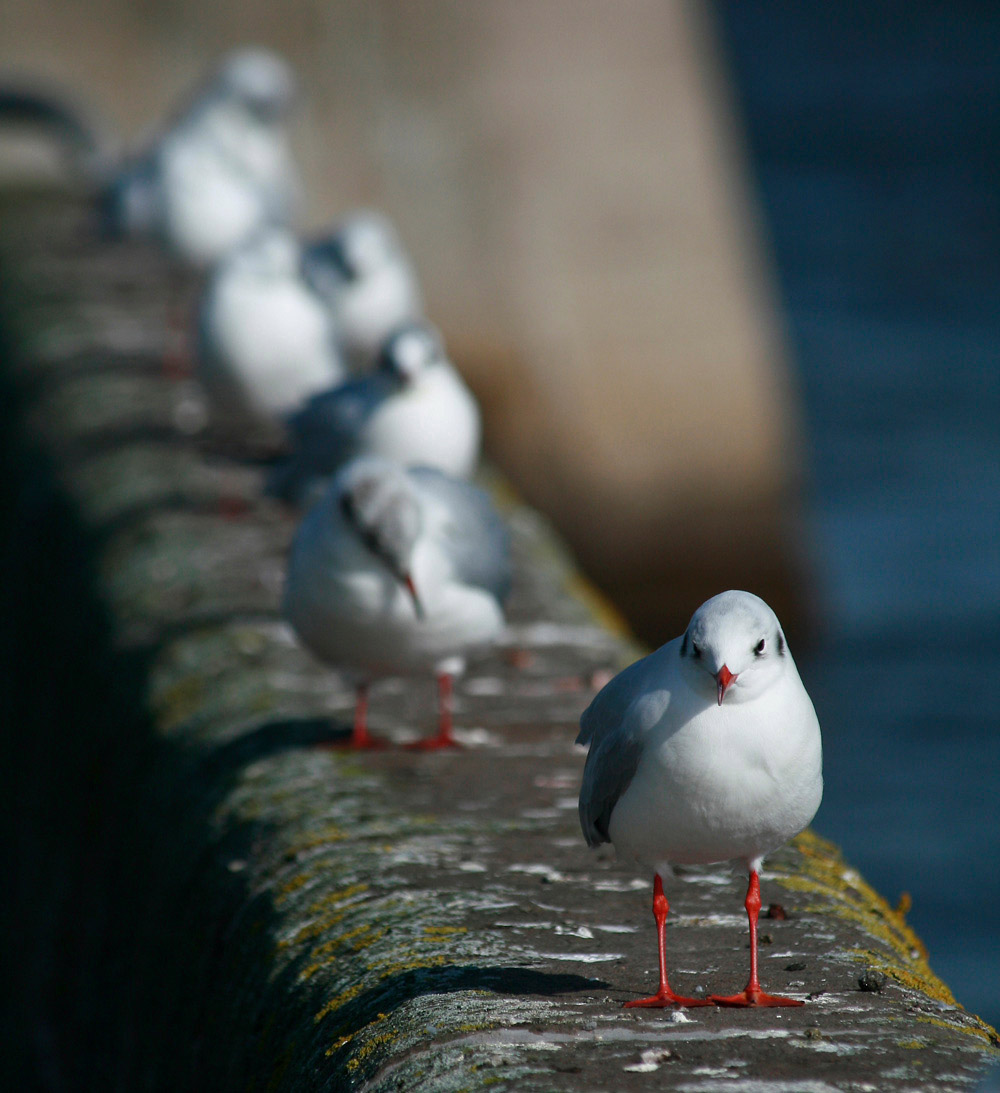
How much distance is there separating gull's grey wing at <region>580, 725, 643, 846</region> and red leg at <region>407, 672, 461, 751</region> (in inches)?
44.9

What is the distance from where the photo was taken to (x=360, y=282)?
6895 mm

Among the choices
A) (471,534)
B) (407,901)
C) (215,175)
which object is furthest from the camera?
(215,175)

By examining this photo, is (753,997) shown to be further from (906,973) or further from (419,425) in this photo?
(419,425)

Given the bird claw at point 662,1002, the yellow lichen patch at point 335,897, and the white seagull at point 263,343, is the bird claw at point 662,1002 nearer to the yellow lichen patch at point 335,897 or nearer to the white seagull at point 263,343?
the yellow lichen patch at point 335,897

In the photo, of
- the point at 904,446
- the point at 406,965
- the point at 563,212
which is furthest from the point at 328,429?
the point at 904,446

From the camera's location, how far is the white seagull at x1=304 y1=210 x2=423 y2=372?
6.86 metres

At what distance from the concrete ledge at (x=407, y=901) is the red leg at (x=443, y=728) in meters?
0.05

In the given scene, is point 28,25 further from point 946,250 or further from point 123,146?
point 946,250

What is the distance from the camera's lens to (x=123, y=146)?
11.7 m

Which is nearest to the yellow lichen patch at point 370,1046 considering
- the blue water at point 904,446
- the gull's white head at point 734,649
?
the gull's white head at point 734,649

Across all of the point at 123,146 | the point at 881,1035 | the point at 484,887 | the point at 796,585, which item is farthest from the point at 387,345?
the point at 796,585

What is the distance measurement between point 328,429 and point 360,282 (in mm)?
1835

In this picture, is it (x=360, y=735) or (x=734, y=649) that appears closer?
(x=734, y=649)

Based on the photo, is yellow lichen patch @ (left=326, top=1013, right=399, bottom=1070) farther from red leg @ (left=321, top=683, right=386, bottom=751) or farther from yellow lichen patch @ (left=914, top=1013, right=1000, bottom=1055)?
red leg @ (left=321, top=683, right=386, bottom=751)
